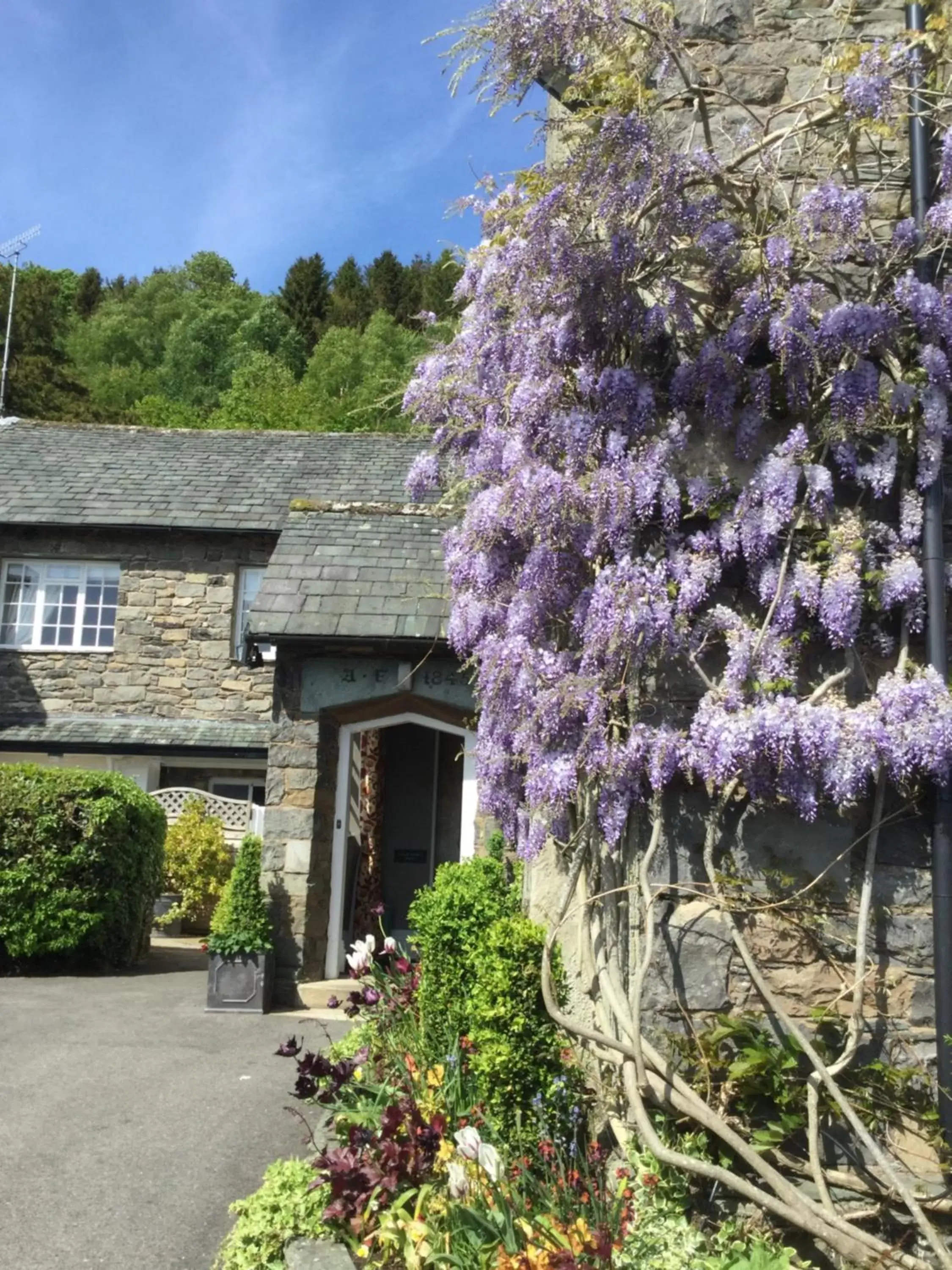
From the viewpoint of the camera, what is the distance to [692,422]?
4730mm

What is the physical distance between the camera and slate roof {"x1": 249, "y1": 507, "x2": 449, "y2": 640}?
31.4ft

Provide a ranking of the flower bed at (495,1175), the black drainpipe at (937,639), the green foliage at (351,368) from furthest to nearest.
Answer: the green foliage at (351,368), the black drainpipe at (937,639), the flower bed at (495,1175)

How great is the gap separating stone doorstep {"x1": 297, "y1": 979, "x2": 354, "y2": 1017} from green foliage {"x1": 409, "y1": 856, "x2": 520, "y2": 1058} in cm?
330

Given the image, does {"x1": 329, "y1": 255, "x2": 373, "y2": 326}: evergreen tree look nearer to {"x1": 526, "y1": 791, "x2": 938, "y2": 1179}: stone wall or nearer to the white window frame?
the white window frame

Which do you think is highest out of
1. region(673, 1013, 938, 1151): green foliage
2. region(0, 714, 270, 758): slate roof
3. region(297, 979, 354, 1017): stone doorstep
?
region(0, 714, 270, 758): slate roof

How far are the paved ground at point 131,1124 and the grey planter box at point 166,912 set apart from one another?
471 cm

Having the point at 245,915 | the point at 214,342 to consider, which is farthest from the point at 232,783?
the point at 214,342

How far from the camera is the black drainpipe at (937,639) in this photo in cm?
400

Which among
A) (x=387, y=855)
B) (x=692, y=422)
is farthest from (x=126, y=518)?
(x=692, y=422)

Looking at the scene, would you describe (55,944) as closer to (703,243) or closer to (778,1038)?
(778,1038)

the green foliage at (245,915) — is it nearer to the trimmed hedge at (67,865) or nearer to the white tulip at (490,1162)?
the trimmed hedge at (67,865)

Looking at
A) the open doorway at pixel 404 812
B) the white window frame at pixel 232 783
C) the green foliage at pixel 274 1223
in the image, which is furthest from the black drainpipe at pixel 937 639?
the white window frame at pixel 232 783

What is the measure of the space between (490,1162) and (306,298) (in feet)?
196

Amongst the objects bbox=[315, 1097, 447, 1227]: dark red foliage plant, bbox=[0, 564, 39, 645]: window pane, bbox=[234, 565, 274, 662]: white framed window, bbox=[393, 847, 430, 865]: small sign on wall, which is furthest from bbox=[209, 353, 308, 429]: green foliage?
bbox=[315, 1097, 447, 1227]: dark red foliage plant
